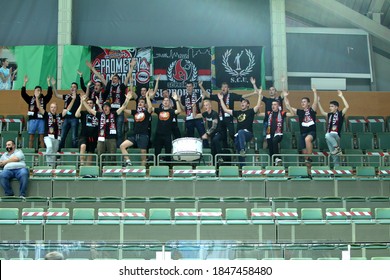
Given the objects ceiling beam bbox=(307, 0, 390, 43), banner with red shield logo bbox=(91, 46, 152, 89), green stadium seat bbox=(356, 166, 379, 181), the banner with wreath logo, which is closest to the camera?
green stadium seat bbox=(356, 166, 379, 181)

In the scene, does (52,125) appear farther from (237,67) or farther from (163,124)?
(237,67)

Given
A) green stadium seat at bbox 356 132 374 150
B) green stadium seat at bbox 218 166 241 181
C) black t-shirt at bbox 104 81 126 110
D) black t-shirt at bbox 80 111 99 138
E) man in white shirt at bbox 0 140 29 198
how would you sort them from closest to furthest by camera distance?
man in white shirt at bbox 0 140 29 198, green stadium seat at bbox 218 166 241 181, black t-shirt at bbox 80 111 99 138, black t-shirt at bbox 104 81 126 110, green stadium seat at bbox 356 132 374 150

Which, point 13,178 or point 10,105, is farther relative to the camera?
point 10,105

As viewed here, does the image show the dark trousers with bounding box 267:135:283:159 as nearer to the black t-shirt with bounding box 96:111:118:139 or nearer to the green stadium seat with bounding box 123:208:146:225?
the black t-shirt with bounding box 96:111:118:139

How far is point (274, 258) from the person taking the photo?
43.7ft

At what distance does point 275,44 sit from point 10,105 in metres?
9.25

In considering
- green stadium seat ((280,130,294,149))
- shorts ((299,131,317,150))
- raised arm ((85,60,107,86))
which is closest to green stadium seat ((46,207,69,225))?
raised arm ((85,60,107,86))

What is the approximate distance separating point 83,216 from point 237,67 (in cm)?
1099

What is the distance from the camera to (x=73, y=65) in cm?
2636

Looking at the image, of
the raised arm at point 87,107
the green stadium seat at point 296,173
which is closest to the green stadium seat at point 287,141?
the green stadium seat at point 296,173

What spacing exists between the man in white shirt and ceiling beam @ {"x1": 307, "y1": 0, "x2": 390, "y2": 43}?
44.3 feet

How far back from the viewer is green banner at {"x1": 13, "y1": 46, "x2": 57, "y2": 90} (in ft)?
86.2

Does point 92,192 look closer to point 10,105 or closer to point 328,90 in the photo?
point 10,105
